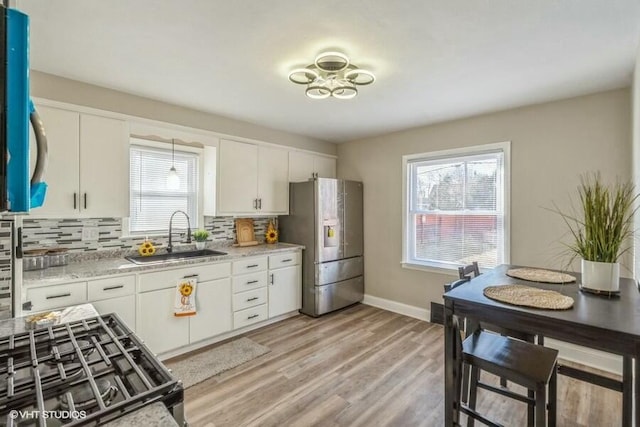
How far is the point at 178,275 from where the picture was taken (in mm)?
2838

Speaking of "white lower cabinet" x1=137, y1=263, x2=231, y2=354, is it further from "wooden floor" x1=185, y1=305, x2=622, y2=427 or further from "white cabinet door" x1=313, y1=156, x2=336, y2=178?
"white cabinet door" x1=313, y1=156, x2=336, y2=178

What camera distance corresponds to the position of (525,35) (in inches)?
72.8

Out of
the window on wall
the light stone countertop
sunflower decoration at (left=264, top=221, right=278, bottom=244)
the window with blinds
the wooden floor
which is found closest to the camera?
the wooden floor

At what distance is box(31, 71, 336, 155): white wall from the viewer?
244 centimetres

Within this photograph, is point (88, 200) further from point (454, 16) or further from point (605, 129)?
point (605, 129)

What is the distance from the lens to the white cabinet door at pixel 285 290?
3.63m

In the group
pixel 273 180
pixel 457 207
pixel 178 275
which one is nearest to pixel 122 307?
pixel 178 275

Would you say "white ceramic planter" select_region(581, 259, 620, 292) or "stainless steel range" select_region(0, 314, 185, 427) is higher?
"white ceramic planter" select_region(581, 259, 620, 292)

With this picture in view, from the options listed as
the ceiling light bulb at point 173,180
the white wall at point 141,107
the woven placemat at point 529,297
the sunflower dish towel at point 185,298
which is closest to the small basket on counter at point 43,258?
the sunflower dish towel at point 185,298

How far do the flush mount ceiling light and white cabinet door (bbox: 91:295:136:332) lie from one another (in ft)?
7.20

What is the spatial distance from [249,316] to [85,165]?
2074 millimetres

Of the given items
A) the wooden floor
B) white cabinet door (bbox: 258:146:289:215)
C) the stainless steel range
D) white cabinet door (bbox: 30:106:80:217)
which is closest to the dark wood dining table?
the wooden floor

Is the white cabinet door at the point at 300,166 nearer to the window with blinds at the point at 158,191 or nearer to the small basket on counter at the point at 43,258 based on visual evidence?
the window with blinds at the point at 158,191

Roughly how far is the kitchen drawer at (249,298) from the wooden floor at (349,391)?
Result: 1.11 feet
